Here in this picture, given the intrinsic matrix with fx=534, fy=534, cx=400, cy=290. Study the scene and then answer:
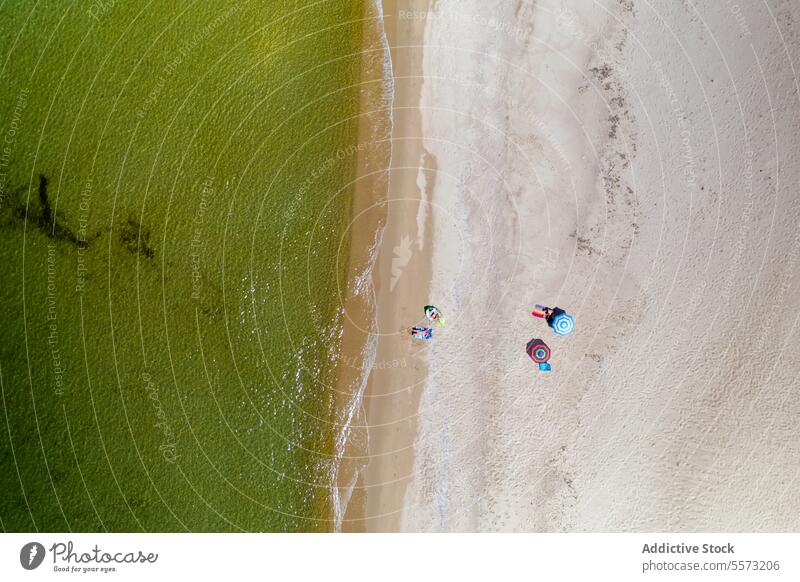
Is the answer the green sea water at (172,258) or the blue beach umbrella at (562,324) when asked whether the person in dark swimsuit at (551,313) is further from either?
the green sea water at (172,258)

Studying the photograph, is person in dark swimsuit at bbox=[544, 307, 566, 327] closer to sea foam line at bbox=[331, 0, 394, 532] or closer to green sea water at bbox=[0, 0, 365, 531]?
sea foam line at bbox=[331, 0, 394, 532]

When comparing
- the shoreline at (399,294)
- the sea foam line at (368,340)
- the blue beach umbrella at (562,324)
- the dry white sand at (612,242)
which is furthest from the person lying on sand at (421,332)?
the blue beach umbrella at (562,324)

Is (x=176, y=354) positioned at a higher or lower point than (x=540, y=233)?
lower

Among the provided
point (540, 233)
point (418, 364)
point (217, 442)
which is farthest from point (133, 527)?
point (540, 233)

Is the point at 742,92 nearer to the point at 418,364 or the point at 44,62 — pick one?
the point at 418,364

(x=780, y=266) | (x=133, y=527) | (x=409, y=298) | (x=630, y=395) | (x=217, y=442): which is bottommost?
(x=133, y=527)

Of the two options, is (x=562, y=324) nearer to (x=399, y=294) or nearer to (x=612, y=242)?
(x=612, y=242)

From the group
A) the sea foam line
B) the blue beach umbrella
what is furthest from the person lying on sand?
the blue beach umbrella

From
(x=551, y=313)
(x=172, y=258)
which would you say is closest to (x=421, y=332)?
(x=551, y=313)
